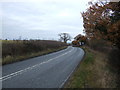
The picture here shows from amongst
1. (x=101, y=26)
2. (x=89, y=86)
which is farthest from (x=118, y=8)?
(x=89, y=86)

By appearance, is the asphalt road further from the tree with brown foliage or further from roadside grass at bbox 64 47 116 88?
the tree with brown foliage

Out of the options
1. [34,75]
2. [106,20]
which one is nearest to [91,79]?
[34,75]

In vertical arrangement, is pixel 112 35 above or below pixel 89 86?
above

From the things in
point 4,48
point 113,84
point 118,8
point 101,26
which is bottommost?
point 113,84

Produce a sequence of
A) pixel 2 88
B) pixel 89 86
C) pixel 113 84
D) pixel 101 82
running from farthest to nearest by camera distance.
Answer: pixel 113 84, pixel 101 82, pixel 89 86, pixel 2 88

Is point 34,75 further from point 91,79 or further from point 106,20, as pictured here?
point 106,20

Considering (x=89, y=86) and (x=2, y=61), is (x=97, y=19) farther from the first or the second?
(x=2, y=61)

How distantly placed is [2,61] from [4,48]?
5.24 meters

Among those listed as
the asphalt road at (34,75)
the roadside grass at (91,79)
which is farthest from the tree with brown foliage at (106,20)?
the asphalt road at (34,75)

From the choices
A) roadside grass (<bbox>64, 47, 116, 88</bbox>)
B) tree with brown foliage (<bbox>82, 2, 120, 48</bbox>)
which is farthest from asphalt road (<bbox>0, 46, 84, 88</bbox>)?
tree with brown foliage (<bbox>82, 2, 120, 48</bbox>)

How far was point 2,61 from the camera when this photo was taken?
59.2 ft

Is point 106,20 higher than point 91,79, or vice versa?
point 106,20

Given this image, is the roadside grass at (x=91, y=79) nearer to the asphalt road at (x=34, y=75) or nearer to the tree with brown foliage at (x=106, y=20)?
the asphalt road at (x=34, y=75)

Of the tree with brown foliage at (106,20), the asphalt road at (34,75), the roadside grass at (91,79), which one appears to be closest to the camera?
the asphalt road at (34,75)
